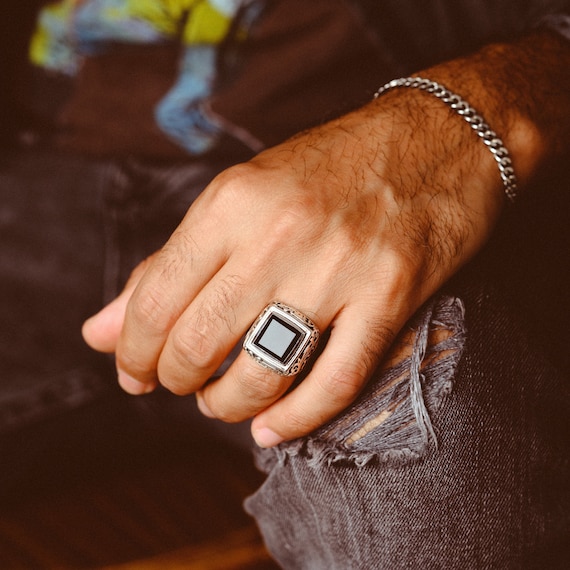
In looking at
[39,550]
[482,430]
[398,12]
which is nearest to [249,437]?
[482,430]

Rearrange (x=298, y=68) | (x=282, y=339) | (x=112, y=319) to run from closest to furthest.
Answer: (x=282, y=339)
(x=112, y=319)
(x=298, y=68)

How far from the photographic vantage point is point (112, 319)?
63 centimetres

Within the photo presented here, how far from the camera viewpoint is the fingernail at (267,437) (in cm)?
57

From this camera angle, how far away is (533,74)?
73 cm

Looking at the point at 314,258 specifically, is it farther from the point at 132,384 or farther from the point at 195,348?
the point at 132,384

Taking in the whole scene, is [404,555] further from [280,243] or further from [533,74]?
[533,74]

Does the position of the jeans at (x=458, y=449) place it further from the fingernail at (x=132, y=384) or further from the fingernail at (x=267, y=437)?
the fingernail at (x=132, y=384)

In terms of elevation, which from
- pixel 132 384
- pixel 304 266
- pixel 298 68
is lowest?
pixel 132 384

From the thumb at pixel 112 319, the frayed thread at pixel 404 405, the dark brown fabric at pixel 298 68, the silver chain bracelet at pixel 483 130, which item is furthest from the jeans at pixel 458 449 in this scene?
the dark brown fabric at pixel 298 68

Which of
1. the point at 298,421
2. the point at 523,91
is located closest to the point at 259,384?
the point at 298,421

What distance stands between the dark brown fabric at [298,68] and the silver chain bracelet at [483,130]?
0.54 ft

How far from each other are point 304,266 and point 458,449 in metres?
0.24

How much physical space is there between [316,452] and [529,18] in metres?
0.76

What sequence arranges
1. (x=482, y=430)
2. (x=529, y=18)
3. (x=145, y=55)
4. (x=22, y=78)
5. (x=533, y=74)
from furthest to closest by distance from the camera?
(x=22, y=78) < (x=145, y=55) < (x=529, y=18) < (x=533, y=74) < (x=482, y=430)
